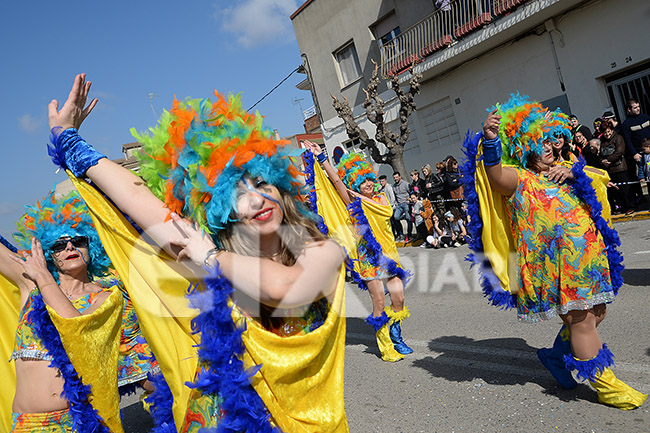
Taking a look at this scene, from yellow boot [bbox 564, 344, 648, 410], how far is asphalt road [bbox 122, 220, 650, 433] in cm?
5

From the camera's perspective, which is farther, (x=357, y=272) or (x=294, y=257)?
(x=357, y=272)

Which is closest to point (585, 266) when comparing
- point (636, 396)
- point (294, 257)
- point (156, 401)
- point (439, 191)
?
point (636, 396)

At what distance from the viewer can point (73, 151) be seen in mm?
1771

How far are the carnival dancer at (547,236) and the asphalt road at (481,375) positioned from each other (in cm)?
24

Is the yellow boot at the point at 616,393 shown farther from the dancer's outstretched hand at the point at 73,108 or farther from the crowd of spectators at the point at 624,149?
the crowd of spectators at the point at 624,149

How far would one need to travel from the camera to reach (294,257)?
1.89 m

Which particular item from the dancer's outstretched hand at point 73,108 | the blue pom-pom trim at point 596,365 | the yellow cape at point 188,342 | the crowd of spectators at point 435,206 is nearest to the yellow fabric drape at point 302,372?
the yellow cape at point 188,342

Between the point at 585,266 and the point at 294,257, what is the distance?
2.16 metres

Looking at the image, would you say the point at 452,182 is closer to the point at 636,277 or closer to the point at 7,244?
the point at 636,277

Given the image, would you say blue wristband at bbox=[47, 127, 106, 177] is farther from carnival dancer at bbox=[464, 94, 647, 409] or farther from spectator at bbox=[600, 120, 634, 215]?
spectator at bbox=[600, 120, 634, 215]

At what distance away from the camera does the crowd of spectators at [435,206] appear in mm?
11148

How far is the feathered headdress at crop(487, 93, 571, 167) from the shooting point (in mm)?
3416

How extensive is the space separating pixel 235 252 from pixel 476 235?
8.07ft

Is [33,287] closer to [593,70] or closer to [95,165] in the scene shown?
[95,165]
